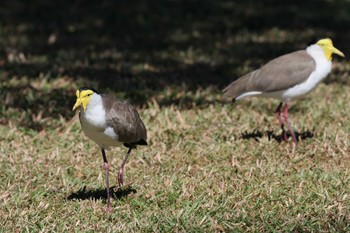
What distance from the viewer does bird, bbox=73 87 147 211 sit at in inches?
240

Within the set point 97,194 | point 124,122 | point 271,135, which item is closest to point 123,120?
point 124,122

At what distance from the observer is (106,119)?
618 cm

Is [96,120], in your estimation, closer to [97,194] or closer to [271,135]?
[97,194]

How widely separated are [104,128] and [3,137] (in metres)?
2.80

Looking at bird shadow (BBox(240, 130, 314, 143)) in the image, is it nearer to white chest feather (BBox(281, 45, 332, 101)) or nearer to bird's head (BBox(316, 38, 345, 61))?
white chest feather (BBox(281, 45, 332, 101))

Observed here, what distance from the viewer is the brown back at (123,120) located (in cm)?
625

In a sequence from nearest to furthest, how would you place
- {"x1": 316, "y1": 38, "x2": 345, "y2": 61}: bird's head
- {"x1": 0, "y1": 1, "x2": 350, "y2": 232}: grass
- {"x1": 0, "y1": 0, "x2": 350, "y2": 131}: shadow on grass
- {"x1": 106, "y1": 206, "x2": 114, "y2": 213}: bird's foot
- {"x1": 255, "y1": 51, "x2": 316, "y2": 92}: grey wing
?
1. {"x1": 0, "y1": 1, "x2": 350, "y2": 232}: grass
2. {"x1": 106, "y1": 206, "x2": 114, "y2": 213}: bird's foot
3. {"x1": 255, "y1": 51, "x2": 316, "y2": 92}: grey wing
4. {"x1": 316, "y1": 38, "x2": 345, "y2": 61}: bird's head
5. {"x1": 0, "y1": 0, "x2": 350, "y2": 131}: shadow on grass

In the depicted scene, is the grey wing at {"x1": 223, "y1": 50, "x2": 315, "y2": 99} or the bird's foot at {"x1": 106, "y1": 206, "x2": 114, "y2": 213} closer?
the bird's foot at {"x1": 106, "y1": 206, "x2": 114, "y2": 213}

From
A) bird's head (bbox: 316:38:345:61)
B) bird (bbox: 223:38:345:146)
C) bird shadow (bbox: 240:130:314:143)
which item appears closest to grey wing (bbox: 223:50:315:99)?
bird (bbox: 223:38:345:146)

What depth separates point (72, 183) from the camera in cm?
718

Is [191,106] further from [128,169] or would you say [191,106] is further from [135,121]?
[135,121]

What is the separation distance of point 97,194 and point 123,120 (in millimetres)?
994

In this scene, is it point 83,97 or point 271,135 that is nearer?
point 83,97

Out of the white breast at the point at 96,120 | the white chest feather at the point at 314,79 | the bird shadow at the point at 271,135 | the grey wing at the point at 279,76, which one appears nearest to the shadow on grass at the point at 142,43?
the bird shadow at the point at 271,135
